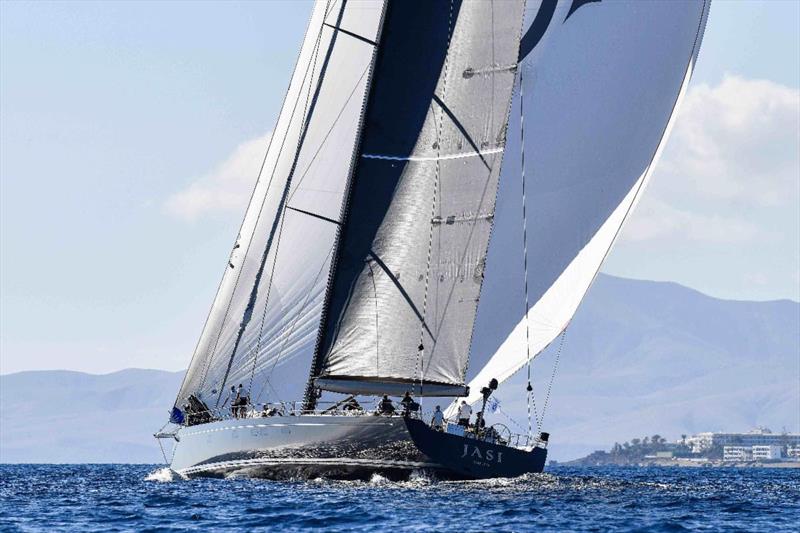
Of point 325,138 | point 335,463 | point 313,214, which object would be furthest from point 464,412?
point 325,138

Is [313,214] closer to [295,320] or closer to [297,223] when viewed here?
[297,223]

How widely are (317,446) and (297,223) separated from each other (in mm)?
7546

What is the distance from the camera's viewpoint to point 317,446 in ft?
132

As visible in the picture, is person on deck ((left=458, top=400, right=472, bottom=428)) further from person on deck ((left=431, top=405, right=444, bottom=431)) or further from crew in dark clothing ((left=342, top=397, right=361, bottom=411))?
crew in dark clothing ((left=342, top=397, right=361, bottom=411))

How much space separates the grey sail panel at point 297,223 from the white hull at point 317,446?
2.60m

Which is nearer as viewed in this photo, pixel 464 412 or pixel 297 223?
pixel 297 223

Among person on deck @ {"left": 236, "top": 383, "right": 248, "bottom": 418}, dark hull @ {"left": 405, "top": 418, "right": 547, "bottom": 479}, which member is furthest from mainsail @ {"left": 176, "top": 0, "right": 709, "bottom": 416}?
dark hull @ {"left": 405, "top": 418, "right": 547, "bottom": 479}

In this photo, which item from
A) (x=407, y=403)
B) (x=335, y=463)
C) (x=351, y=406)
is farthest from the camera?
(x=351, y=406)

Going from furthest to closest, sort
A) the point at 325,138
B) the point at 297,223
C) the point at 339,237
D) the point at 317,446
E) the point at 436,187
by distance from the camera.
A: the point at 297,223, the point at 325,138, the point at 339,237, the point at 436,187, the point at 317,446

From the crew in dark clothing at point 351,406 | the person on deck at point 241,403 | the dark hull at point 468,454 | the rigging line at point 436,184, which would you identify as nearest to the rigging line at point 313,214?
the rigging line at point 436,184

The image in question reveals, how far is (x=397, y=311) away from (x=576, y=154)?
9.92 m

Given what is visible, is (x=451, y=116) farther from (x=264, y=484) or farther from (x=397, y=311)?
(x=264, y=484)

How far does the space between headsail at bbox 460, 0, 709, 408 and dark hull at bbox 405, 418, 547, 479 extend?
3702 mm

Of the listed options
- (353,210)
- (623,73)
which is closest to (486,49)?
(353,210)
